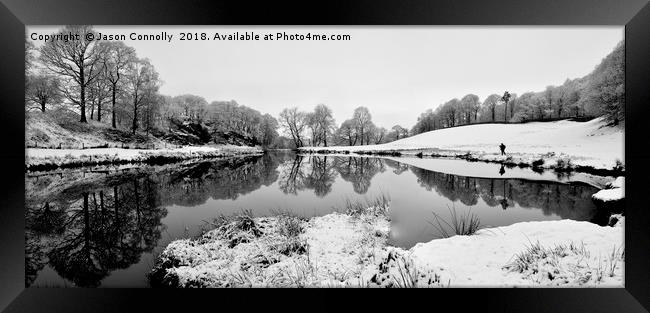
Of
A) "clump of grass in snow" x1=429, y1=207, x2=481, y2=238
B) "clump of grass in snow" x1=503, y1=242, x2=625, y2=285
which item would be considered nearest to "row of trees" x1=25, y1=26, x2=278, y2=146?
"clump of grass in snow" x1=429, y1=207, x2=481, y2=238

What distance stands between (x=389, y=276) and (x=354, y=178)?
Result: 25.1 feet

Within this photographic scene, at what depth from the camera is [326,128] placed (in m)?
10.8

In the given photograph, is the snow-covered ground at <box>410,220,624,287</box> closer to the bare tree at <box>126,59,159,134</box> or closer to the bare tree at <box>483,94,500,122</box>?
the bare tree at <box>483,94,500,122</box>

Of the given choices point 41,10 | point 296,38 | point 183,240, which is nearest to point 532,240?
point 296,38

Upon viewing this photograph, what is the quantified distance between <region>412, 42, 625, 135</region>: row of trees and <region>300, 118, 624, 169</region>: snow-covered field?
41 cm

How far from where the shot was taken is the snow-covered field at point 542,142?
5.45m

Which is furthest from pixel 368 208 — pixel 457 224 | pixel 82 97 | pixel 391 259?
pixel 82 97

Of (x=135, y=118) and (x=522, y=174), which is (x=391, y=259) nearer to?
(x=522, y=174)

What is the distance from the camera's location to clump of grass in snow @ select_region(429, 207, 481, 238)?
488cm

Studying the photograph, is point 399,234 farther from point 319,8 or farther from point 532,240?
point 319,8

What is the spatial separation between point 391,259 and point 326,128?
320 inches

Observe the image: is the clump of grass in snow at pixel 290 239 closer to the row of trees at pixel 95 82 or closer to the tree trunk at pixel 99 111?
the row of trees at pixel 95 82

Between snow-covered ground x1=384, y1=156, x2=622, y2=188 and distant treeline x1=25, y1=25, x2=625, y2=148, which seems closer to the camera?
distant treeline x1=25, y1=25, x2=625, y2=148

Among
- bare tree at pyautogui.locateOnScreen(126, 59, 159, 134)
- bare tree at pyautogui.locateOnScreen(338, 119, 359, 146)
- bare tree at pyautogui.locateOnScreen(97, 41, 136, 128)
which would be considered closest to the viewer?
bare tree at pyautogui.locateOnScreen(97, 41, 136, 128)
